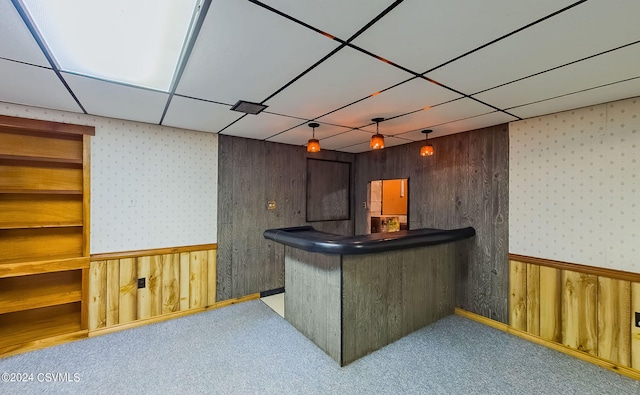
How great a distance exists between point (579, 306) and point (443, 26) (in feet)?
9.14

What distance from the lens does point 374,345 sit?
2.52 meters

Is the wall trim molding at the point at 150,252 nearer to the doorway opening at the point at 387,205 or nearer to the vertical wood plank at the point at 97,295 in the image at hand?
the vertical wood plank at the point at 97,295

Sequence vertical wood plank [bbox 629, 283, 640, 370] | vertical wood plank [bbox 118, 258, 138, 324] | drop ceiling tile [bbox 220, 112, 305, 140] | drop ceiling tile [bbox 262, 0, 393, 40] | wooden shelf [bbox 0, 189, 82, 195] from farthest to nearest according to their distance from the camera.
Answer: vertical wood plank [bbox 118, 258, 138, 324] < drop ceiling tile [bbox 220, 112, 305, 140] < wooden shelf [bbox 0, 189, 82, 195] < vertical wood plank [bbox 629, 283, 640, 370] < drop ceiling tile [bbox 262, 0, 393, 40]

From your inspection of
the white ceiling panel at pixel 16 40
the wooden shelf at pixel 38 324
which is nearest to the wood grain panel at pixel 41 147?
the white ceiling panel at pixel 16 40

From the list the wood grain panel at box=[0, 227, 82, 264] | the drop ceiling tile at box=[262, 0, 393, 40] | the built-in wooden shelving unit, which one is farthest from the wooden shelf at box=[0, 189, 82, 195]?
the drop ceiling tile at box=[262, 0, 393, 40]

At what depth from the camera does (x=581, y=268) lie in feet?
7.93

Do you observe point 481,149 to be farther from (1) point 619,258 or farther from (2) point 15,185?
(2) point 15,185

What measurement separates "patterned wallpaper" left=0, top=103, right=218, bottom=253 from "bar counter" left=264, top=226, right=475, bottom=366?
3.83 ft

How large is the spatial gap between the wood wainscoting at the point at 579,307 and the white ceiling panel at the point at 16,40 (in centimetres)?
412

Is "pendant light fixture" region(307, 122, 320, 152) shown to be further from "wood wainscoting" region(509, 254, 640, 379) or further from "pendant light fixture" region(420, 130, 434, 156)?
"wood wainscoting" region(509, 254, 640, 379)

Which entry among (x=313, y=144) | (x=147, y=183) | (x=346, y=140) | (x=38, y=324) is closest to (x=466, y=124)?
(x=346, y=140)

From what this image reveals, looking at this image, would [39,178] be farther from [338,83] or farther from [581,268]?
[581,268]

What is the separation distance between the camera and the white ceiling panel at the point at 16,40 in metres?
1.20

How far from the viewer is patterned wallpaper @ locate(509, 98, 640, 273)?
2.21 m
